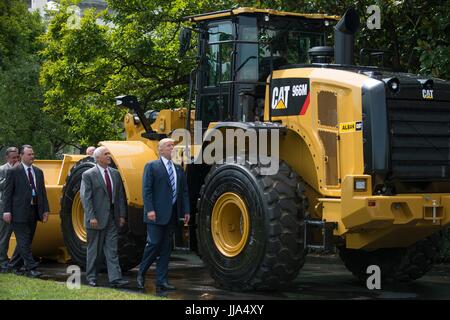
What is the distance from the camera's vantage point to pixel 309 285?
38.9ft

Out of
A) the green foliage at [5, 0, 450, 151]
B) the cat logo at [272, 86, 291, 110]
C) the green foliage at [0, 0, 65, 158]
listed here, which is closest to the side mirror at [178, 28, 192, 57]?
the cat logo at [272, 86, 291, 110]

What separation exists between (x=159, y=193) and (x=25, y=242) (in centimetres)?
266

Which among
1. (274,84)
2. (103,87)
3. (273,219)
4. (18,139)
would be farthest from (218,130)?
(18,139)

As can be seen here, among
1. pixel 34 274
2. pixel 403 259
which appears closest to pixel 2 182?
pixel 34 274

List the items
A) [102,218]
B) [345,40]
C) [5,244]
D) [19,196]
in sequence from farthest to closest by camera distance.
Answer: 1. [5,244]
2. [19,196]
3. [345,40]
4. [102,218]

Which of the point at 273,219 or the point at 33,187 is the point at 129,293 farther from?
the point at 33,187

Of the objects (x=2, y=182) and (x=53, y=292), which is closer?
(x=53, y=292)

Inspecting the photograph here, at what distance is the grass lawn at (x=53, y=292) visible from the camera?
9.62 m

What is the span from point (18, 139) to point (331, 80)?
80.8 ft

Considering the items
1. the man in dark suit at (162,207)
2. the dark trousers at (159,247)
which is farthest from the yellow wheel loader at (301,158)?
the dark trousers at (159,247)

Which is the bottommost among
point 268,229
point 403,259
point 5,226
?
point 403,259

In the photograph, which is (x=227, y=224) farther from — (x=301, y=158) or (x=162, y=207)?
(x=301, y=158)

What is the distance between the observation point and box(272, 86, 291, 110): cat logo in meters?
10.9

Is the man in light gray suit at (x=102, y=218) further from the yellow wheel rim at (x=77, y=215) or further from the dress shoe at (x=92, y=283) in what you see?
the yellow wheel rim at (x=77, y=215)
